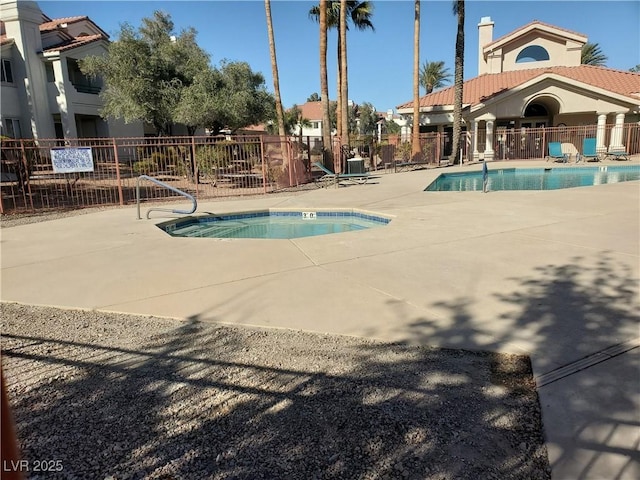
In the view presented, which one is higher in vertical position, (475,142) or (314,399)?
(475,142)

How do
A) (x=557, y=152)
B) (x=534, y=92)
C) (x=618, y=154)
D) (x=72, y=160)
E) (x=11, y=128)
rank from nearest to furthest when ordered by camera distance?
1. (x=72, y=160)
2. (x=11, y=128)
3. (x=618, y=154)
4. (x=557, y=152)
5. (x=534, y=92)

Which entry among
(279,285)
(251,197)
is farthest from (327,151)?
(279,285)

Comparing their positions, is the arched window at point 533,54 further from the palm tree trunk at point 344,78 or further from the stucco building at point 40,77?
the stucco building at point 40,77

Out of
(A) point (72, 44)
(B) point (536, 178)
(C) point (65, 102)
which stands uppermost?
(A) point (72, 44)

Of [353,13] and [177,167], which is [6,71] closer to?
[177,167]

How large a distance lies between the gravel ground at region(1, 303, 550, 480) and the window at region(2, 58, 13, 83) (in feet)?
87.0

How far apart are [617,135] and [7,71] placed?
3588 cm

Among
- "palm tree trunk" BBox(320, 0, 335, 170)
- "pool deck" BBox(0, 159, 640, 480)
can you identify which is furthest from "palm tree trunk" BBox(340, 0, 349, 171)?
"pool deck" BBox(0, 159, 640, 480)

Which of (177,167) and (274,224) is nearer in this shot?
(274,224)

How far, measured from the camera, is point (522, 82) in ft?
94.5

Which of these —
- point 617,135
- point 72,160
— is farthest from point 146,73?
point 617,135

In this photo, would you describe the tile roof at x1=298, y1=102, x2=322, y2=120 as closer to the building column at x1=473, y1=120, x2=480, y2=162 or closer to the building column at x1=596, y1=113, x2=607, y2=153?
the building column at x1=473, y1=120, x2=480, y2=162

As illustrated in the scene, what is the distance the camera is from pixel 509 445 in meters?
2.48

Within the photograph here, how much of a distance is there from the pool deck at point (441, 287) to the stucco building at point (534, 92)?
2101cm
